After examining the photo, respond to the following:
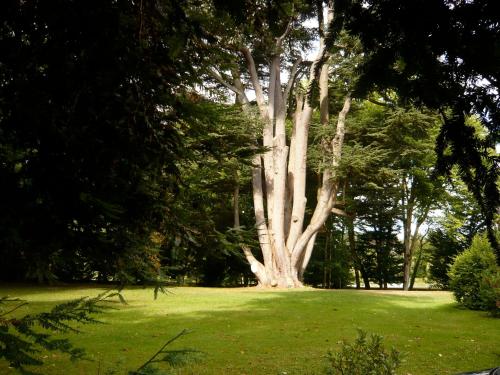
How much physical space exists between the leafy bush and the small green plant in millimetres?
9247

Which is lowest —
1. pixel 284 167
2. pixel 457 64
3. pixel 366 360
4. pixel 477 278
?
pixel 366 360

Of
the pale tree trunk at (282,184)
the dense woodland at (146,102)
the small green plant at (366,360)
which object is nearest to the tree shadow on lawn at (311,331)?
the small green plant at (366,360)

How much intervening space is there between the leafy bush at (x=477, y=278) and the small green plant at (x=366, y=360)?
9.25 m

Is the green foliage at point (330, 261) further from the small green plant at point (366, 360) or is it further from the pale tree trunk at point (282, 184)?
the small green plant at point (366, 360)

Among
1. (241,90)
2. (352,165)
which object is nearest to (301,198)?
(352,165)

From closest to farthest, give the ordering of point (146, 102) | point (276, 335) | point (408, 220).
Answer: point (146, 102)
point (276, 335)
point (408, 220)

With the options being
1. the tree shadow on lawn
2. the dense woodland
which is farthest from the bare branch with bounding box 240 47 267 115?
the dense woodland

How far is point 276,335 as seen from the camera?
8203 millimetres

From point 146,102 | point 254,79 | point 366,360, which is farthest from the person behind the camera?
point 254,79

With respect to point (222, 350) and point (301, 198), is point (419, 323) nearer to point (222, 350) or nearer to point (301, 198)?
point (222, 350)

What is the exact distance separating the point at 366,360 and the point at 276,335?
495 cm

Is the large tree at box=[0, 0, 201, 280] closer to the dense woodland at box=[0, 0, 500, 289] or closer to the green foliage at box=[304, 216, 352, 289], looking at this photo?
the dense woodland at box=[0, 0, 500, 289]

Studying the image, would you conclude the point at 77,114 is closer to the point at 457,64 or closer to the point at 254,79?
the point at 457,64

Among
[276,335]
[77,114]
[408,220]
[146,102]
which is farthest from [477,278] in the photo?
[408,220]
